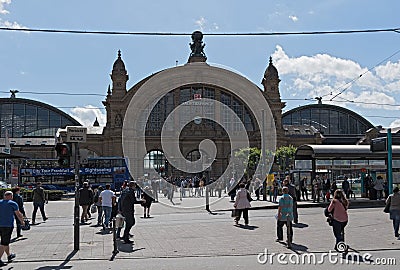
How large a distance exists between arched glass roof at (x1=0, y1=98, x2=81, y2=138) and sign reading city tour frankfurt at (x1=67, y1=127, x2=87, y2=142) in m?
81.4

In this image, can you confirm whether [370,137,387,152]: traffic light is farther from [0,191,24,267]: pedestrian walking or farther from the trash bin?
[0,191,24,267]: pedestrian walking

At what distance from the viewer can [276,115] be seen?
76938 millimetres

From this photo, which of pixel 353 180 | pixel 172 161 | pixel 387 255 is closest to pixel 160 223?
pixel 387 255

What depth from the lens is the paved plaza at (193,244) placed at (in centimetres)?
1177

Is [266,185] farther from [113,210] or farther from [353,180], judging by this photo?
[113,210]

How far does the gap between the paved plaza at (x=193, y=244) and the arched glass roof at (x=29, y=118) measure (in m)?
75.4

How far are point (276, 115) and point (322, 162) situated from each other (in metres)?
45.6

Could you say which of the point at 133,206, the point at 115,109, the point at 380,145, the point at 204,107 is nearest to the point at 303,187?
the point at 380,145

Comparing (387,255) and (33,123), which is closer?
(387,255)

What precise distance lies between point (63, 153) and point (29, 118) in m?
84.6

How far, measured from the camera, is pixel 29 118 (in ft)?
310

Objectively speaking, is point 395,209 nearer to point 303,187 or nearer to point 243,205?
point 243,205

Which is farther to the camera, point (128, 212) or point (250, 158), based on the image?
point (250, 158)

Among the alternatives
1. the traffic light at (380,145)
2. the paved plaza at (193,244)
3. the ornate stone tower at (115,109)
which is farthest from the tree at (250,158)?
the paved plaza at (193,244)
